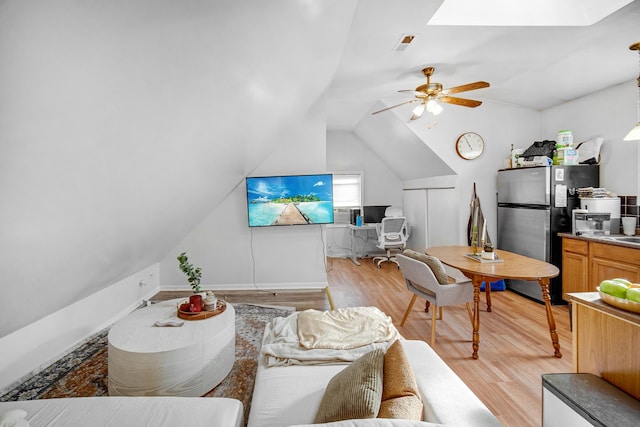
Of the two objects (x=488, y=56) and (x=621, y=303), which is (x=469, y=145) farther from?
(x=621, y=303)

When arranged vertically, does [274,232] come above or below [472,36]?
below

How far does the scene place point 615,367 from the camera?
1.14 m

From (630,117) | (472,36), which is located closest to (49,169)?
(472,36)

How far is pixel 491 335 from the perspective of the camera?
2.88 m

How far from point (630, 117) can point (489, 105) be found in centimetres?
154

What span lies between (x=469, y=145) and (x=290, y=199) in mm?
2778

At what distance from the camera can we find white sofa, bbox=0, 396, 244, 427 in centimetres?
125

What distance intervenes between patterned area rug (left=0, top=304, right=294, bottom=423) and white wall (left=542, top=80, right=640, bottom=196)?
14.3 ft

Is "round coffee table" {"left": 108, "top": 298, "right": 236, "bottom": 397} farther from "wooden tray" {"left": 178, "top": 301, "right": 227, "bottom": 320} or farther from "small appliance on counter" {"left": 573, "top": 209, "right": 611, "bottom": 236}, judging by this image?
"small appliance on counter" {"left": 573, "top": 209, "right": 611, "bottom": 236}

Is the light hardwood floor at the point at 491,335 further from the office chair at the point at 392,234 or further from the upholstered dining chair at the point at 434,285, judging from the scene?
the office chair at the point at 392,234

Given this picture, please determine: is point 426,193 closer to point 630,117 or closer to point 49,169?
point 630,117

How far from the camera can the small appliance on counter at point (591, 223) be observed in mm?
3275

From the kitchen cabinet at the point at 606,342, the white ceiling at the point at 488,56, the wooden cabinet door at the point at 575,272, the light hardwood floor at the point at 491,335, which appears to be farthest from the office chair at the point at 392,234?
the kitchen cabinet at the point at 606,342

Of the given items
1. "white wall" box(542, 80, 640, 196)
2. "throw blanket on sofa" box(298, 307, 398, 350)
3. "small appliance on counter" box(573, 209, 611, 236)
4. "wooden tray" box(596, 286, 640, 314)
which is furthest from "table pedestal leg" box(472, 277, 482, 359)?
"white wall" box(542, 80, 640, 196)
